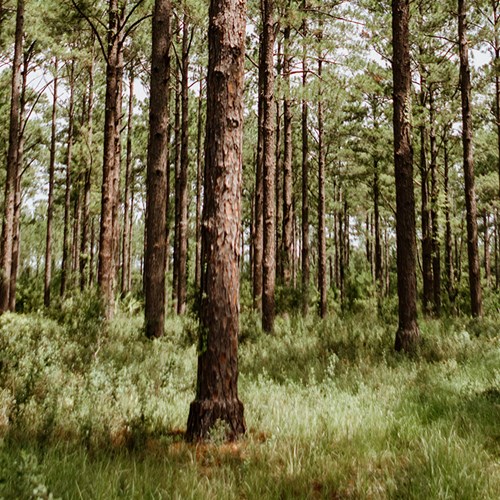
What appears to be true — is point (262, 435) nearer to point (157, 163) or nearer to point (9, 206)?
point (157, 163)

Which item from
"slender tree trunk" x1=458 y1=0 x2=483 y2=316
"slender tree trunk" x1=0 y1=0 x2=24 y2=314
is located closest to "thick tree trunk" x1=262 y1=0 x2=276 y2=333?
"slender tree trunk" x1=458 y1=0 x2=483 y2=316

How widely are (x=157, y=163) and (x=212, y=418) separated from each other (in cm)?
679

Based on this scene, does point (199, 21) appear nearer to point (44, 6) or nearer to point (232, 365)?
point (44, 6)

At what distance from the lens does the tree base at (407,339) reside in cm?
744

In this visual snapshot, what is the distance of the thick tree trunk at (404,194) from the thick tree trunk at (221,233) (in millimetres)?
4649

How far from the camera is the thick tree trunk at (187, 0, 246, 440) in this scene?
12.2ft

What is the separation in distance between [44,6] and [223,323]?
13101 millimetres

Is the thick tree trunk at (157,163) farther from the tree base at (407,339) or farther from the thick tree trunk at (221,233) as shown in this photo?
the thick tree trunk at (221,233)

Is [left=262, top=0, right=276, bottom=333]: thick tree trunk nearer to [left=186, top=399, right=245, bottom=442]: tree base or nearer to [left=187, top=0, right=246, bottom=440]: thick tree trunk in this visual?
[left=187, top=0, right=246, bottom=440]: thick tree trunk

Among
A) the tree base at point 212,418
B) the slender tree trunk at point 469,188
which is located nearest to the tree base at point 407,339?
the tree base at point 212,418

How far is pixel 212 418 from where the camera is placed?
3639 mm

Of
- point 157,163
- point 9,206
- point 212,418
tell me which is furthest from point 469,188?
point 9,206

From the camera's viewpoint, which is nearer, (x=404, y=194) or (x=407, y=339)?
(x=407, y=339)

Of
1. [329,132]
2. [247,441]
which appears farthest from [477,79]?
[247,441]
